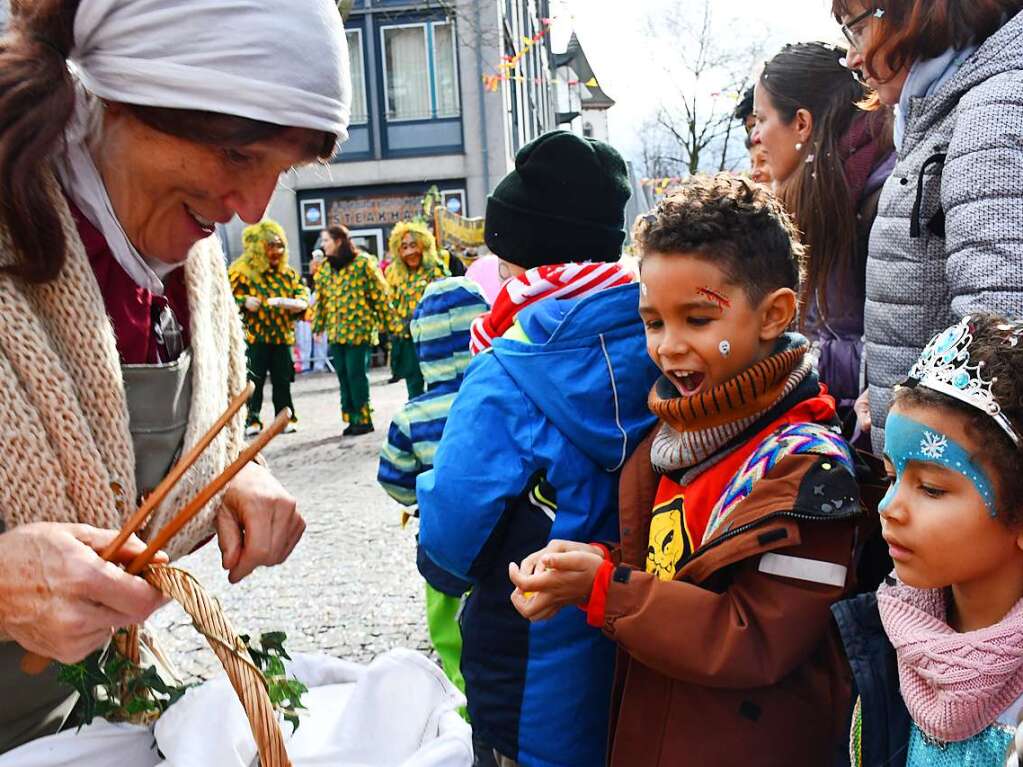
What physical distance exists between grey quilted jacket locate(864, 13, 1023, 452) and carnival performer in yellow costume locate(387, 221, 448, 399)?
7150 mm

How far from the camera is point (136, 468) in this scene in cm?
153

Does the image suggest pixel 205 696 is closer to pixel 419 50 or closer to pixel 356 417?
pixel 356 417

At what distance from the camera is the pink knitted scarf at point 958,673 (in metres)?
1.40

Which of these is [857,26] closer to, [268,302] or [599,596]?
[599,596]

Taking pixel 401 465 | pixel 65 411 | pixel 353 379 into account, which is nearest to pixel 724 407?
pixel 65 411

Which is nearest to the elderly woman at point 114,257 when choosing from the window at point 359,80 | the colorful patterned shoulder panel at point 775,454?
the colorful patterned shoulder panel at point 775,454

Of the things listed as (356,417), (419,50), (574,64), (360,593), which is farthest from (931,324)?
(574,64)

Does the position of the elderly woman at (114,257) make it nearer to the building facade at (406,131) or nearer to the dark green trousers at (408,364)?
the dark green trousers at (408,364)

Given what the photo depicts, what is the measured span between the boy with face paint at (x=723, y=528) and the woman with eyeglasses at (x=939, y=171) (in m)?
0.17

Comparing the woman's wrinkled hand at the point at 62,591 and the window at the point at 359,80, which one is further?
the window at the point at 359,80

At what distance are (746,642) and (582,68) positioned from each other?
44282mm

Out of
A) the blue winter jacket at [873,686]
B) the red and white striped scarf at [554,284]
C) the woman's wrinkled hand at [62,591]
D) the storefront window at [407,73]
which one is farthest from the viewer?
the storefront window at [407,73]

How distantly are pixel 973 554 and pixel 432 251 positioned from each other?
8255mm

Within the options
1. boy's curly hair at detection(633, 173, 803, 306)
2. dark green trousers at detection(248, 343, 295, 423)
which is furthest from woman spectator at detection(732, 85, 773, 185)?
dark green trousers at detection(248, 343, 295, 423)
